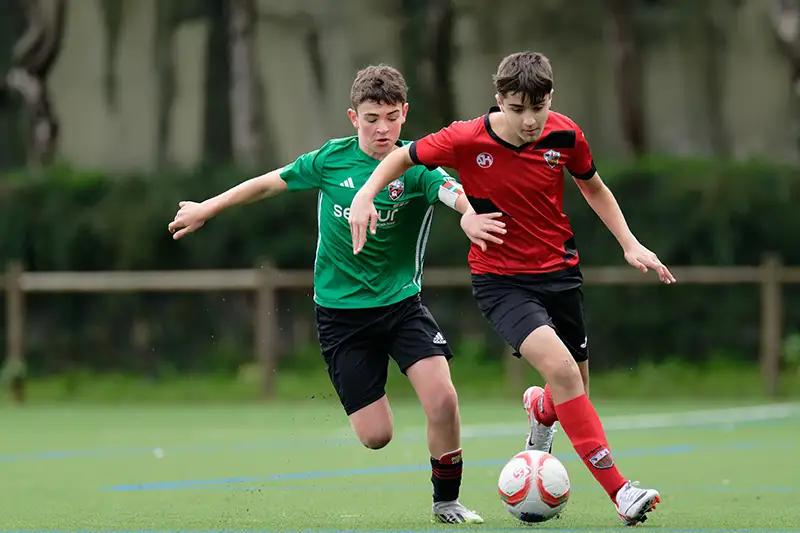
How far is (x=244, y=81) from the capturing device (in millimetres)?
19172

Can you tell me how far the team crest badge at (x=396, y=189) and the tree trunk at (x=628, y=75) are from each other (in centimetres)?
1147

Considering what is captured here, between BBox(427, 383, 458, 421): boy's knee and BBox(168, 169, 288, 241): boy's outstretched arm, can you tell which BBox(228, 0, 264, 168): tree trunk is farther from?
BBox(427, 383, 458, 421): boy's knee

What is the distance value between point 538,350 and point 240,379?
10724 millimetres

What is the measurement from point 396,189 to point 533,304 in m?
0.89

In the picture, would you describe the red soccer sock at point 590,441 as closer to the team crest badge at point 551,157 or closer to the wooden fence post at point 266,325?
the team crest badge at point 551,157

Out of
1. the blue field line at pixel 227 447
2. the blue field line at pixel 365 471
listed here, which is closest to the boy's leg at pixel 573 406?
the blue field line at pixel 365 471

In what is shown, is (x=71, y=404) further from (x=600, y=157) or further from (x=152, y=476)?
(x=152, y=476)

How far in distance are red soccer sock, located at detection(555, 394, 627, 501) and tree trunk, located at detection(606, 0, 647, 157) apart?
11956 mm

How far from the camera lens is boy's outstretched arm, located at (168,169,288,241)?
720cm

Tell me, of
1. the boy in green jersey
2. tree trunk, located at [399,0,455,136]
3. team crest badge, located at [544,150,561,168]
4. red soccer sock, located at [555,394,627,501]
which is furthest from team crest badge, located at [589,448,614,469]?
tree trunk, located at [399,0,455,136]

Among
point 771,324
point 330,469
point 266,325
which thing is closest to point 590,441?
point 330,469

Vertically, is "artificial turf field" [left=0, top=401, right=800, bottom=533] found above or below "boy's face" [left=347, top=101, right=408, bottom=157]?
below

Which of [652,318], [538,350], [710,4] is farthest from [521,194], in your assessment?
[710,4]

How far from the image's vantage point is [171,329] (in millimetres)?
17750
